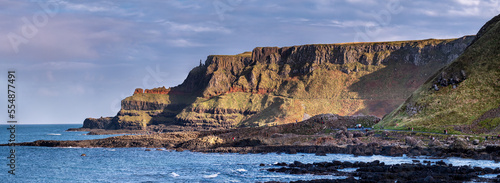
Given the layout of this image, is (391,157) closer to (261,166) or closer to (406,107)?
(261,166)

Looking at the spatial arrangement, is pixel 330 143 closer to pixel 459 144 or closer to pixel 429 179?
pixel 459 144

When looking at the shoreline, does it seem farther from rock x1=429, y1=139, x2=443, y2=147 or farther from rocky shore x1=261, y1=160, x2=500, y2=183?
rocky shore x1=261, y1=160, x2=500, y2=183

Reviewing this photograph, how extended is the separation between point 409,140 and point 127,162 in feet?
150

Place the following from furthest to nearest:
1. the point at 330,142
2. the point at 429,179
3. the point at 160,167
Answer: the point at 330,142, the point at 160,167, the point at 429,179

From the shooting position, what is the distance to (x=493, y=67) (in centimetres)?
10419

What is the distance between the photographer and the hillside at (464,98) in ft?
302

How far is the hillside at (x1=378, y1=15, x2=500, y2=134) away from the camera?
302 ft

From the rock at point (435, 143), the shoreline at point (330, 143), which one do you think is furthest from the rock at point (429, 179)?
the rock at point (435, 143)

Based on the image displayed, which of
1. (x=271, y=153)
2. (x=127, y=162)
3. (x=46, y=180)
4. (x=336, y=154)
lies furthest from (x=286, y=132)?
(x=46, y=180)

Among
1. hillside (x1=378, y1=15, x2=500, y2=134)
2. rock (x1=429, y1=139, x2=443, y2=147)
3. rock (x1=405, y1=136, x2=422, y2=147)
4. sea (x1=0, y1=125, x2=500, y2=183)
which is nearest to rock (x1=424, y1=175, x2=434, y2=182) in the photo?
sea (x1=0, y1=125, x2=500, y2=183)

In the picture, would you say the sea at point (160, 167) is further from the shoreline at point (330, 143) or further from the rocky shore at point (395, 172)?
the shoreline at point (330, 143)

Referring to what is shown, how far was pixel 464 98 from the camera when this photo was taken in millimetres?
99812

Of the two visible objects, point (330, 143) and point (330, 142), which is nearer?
point (330, 143)

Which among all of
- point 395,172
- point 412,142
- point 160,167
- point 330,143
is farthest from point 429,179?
point 330,143
